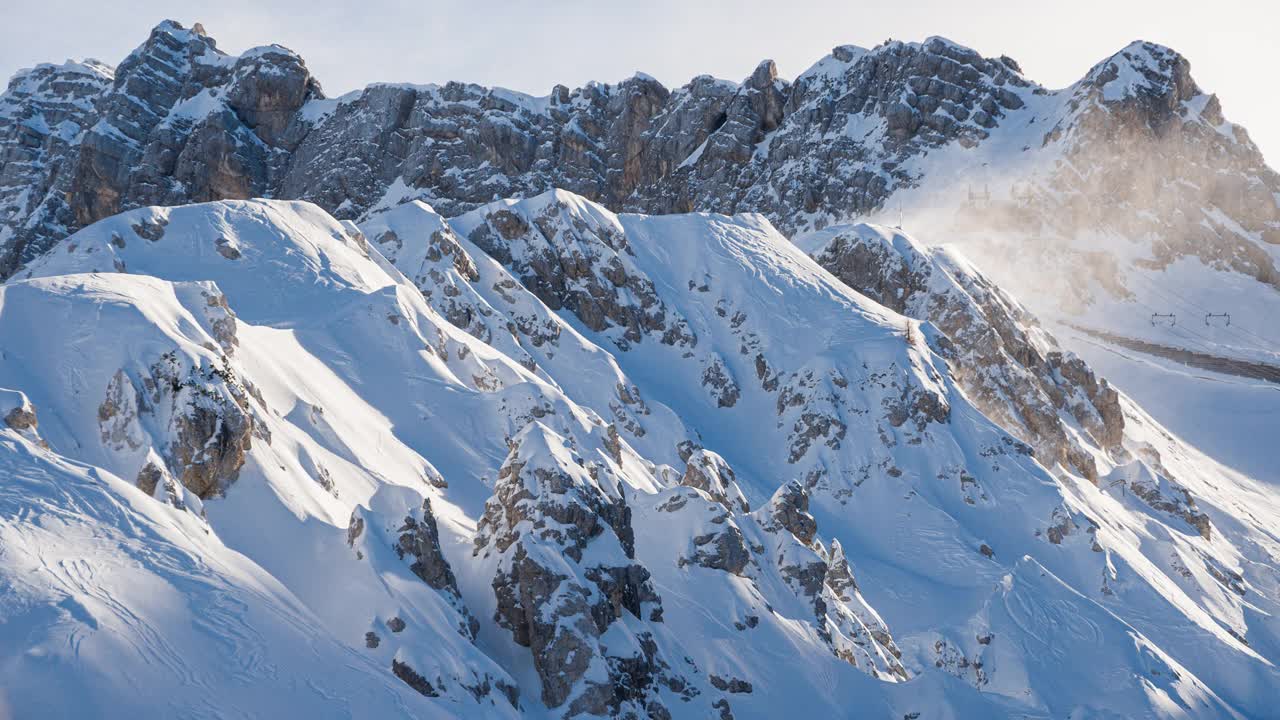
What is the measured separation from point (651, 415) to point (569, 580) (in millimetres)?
42480

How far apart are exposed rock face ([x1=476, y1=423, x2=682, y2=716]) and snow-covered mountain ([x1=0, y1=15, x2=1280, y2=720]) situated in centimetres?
18

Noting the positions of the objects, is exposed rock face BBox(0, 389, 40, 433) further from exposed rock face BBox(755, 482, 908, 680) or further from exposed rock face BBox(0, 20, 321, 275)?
exposed rock face BBox(0, 20, 321, 275)

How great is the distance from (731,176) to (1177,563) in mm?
100004

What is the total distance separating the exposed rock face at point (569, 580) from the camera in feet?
154

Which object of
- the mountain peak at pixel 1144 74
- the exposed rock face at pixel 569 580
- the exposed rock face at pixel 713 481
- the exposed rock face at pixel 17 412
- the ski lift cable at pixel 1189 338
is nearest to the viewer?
the exposed rock face at pixel 17 412

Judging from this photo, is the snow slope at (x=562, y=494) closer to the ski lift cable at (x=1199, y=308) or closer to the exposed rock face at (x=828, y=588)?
the exposed rock face at (x=828, y=588)

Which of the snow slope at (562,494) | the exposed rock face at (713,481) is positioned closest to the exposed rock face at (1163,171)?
the snow slope at (562,494)

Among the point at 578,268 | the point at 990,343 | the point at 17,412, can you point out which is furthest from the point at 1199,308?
the point at 17,412

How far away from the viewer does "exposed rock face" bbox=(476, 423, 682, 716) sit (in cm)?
4706

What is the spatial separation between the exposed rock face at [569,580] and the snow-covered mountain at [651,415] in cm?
18

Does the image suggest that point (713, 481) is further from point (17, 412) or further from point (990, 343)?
point (990, 343)

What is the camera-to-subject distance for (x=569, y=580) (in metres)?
48.9

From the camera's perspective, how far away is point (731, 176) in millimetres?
179000

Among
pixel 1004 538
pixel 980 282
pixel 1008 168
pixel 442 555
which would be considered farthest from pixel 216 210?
pixel 1008 168
